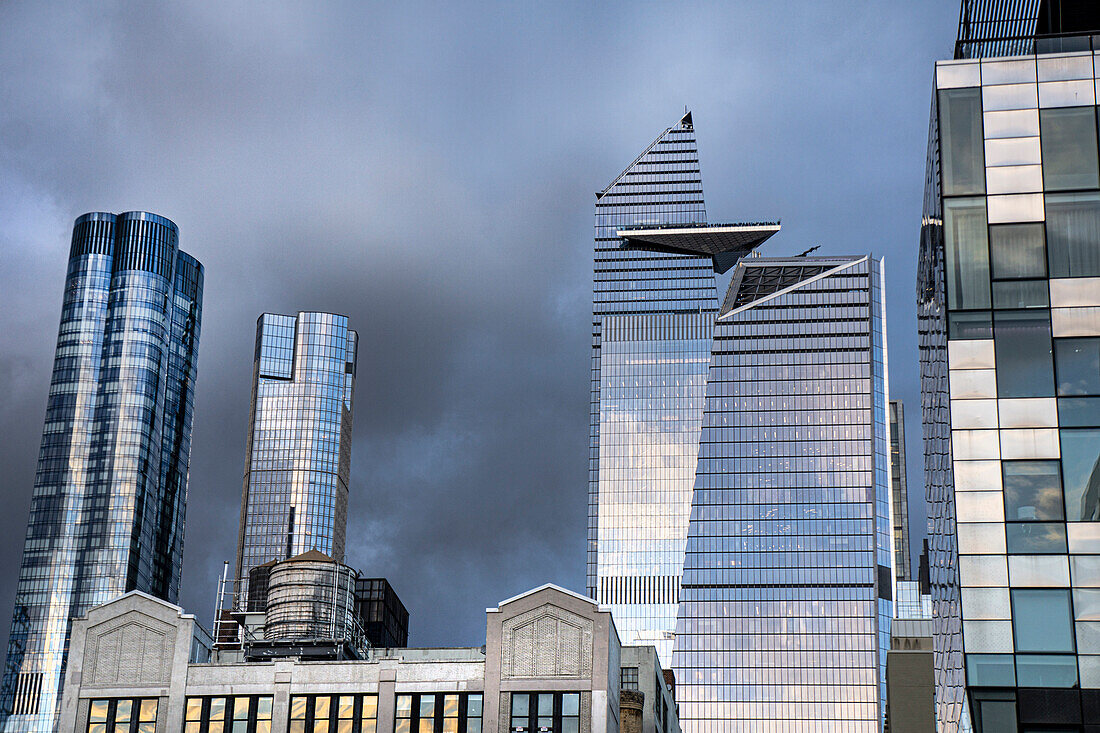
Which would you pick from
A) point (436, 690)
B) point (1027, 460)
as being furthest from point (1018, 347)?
point (436, 690)

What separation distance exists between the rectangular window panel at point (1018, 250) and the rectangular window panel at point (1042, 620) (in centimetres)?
1542

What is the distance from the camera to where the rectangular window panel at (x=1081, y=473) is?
6456 cm

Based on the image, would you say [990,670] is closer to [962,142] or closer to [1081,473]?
[1081,473]

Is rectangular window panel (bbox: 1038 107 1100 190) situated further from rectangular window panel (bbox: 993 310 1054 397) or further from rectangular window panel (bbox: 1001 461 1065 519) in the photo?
rectangular window panel (bbox: 1001 461 1065 519)

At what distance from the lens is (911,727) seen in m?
113

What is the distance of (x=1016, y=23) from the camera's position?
250 ft

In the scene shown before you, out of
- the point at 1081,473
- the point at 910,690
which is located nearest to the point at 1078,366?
the point at 1081,473

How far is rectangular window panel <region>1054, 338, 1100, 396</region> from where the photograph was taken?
218 ft

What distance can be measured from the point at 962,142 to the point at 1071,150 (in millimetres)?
5167

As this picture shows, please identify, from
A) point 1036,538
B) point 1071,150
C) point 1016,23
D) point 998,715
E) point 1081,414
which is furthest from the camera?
point 1016,23

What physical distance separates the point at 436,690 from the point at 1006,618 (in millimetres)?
43973

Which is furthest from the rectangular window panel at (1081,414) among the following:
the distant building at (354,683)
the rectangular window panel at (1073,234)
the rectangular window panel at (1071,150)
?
the distant building at (354,683)

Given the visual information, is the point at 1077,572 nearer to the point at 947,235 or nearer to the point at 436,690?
the point at 947,235

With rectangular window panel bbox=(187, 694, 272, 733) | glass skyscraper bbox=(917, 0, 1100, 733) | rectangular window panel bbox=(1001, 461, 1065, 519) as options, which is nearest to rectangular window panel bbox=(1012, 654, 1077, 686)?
glass skyscraper bbox=(917, 0, 1100, 733)
